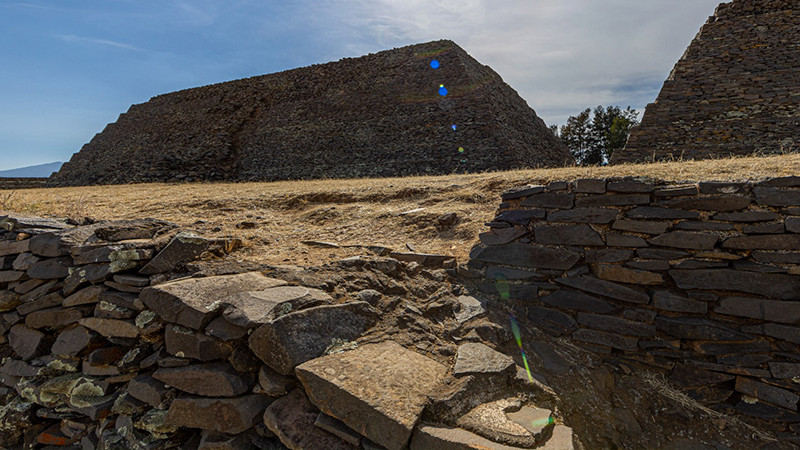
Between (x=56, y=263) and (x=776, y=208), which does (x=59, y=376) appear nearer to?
(x=56, y=263)

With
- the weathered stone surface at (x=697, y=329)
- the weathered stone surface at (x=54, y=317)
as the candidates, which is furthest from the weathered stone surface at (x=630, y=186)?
the weathered stone surface at (x=54, y=317)

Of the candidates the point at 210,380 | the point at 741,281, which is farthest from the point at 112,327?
the point at 741,281

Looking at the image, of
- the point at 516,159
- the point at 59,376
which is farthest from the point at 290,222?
the point at 516,159

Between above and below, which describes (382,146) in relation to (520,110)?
below

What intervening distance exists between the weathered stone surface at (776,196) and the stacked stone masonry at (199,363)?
2.75 metres

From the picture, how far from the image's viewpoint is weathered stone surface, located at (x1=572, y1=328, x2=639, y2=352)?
3.70 meters

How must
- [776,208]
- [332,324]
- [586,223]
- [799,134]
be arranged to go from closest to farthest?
[332,324]
[776,208]
[586,223]
[799,134]

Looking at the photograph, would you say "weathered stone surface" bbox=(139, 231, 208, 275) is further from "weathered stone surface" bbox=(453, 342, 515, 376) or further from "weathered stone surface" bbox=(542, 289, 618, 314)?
"weathered stone surface" bbox=(542, 289, 618, 314)

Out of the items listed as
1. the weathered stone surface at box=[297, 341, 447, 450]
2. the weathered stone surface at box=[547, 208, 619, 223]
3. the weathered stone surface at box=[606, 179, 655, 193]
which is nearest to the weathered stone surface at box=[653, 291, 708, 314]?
the weathered stone surface at box=[547, 208, 619, 223]

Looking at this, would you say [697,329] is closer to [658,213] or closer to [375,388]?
[658,213]

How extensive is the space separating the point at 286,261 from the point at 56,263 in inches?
96.1

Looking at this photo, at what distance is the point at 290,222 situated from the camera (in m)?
6.23

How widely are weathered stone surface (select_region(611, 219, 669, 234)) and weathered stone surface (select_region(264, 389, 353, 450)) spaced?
3241mm

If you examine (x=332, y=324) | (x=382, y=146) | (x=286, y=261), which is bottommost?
(x=332, y=324)
